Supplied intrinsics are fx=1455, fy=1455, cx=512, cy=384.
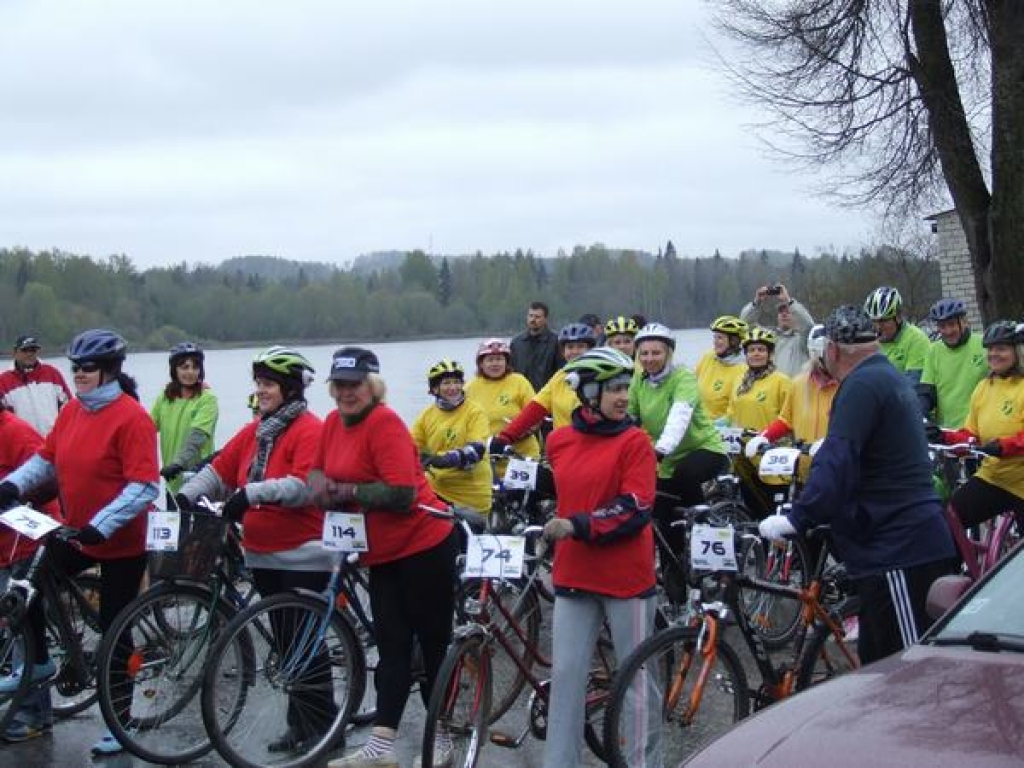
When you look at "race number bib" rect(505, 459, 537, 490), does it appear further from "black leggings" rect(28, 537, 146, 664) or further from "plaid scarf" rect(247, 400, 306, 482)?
"black leggings" rect(28, 537, 146, 664)

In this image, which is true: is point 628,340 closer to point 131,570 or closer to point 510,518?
point 510,518

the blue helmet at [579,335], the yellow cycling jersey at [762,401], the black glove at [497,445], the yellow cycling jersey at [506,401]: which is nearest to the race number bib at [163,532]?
the black glove at [497,445]

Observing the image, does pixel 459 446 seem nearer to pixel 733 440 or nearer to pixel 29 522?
pixel 733 440

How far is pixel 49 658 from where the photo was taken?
7.62m

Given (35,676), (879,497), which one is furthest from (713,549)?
(35,676)

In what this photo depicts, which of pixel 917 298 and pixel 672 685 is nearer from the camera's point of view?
pixel 672 685

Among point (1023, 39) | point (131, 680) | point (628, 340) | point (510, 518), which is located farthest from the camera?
point (1023, 39)

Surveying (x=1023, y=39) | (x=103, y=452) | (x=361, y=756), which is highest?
Answer: (x=1023, y=39)

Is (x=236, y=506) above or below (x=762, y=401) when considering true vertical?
below

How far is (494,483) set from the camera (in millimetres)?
10445

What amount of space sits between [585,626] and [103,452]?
2718mm

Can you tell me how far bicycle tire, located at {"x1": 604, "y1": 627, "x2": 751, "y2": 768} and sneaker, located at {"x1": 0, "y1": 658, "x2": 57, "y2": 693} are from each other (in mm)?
3187

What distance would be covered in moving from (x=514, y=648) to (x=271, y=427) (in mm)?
1653

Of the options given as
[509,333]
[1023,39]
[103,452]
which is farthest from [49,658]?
[509,333]
